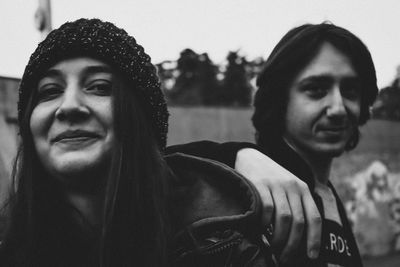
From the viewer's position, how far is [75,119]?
5.27 feet

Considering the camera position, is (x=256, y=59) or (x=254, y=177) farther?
(x=256, y=59)

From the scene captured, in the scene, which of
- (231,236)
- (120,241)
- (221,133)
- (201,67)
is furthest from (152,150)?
(201,67)

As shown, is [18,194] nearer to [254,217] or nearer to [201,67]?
[254,217]

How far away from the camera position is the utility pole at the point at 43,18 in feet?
16.4

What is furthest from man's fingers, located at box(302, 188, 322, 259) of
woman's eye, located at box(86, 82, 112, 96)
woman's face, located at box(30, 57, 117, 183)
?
woman's eye, located at box(86, 82, 112, 96)

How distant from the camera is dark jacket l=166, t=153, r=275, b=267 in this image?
1463 millimetres

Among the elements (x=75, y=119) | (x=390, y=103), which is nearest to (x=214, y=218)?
(x=75, y=119)

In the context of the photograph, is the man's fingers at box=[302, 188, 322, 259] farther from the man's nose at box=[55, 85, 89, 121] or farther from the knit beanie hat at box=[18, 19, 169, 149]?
the man's nose at box=[55, 85, 89, 121]

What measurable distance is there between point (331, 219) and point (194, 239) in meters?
0.82

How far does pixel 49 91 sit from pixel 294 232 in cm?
96

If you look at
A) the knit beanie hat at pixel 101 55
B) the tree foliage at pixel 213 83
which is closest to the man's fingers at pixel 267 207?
the knit beanie hat at pixel 101 55

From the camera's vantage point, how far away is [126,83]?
68.5 inches

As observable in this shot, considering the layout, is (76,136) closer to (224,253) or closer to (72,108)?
(72,108)

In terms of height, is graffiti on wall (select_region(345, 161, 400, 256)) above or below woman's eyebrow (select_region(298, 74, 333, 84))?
below
